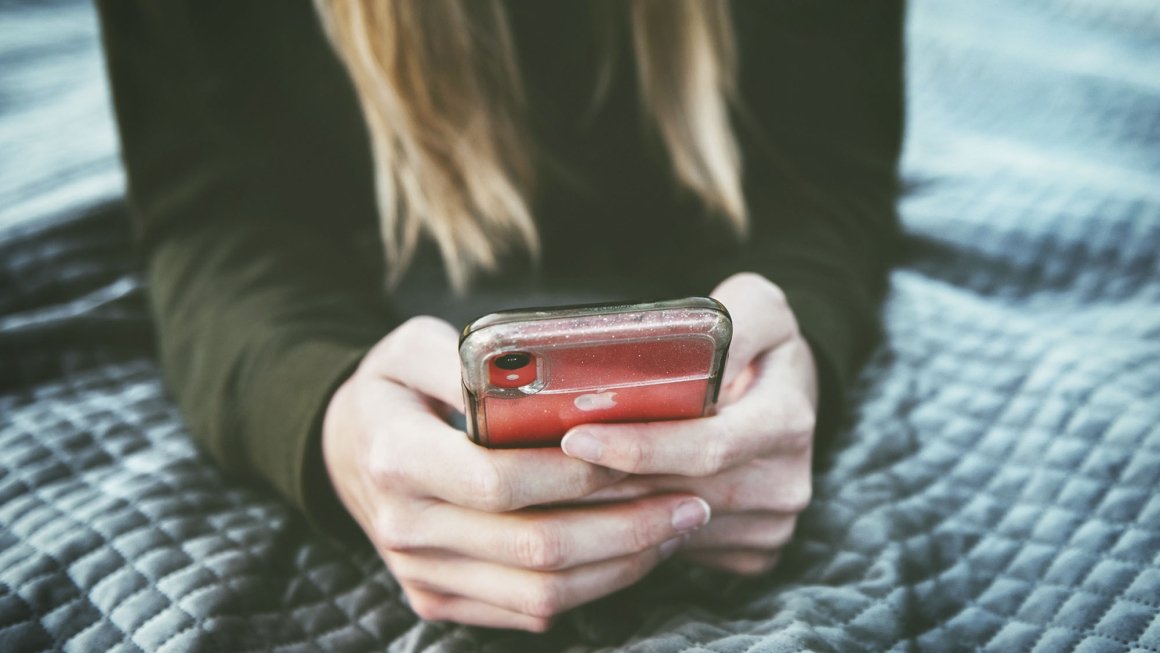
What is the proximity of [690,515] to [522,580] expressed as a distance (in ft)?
0.32

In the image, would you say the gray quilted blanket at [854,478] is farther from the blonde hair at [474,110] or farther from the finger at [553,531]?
the blonde hair at [474,110]

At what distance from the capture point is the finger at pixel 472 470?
0.37 metres

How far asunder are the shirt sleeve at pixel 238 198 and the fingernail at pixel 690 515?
0.25 meters

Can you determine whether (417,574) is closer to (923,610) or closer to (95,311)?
(923,610)

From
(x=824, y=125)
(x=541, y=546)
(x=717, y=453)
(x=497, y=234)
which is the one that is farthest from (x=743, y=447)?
(x=824, y=125)

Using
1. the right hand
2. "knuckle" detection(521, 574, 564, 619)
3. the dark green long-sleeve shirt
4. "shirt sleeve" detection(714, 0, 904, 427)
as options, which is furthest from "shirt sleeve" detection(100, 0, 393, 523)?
"shirt sleeve" detection(714, 0, 904, 427)

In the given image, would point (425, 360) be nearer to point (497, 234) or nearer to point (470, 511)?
point (470, 511)

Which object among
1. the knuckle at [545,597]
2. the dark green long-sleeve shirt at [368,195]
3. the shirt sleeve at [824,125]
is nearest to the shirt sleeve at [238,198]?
the dark green long-sleeve shirt at [368,195]

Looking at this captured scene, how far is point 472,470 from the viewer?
1.21 feet

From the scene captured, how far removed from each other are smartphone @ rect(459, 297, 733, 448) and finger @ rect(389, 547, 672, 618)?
8 cm

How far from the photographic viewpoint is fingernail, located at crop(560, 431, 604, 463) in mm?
365

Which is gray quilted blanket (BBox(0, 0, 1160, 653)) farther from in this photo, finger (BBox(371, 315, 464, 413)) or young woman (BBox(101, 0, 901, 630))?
finger (BBox(371, 315, 464, 413))

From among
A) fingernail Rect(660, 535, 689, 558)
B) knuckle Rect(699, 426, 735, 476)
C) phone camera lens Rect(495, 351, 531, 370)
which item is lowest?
fingernail Rect(660, 535, 689, 558)

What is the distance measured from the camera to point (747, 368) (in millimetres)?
486
